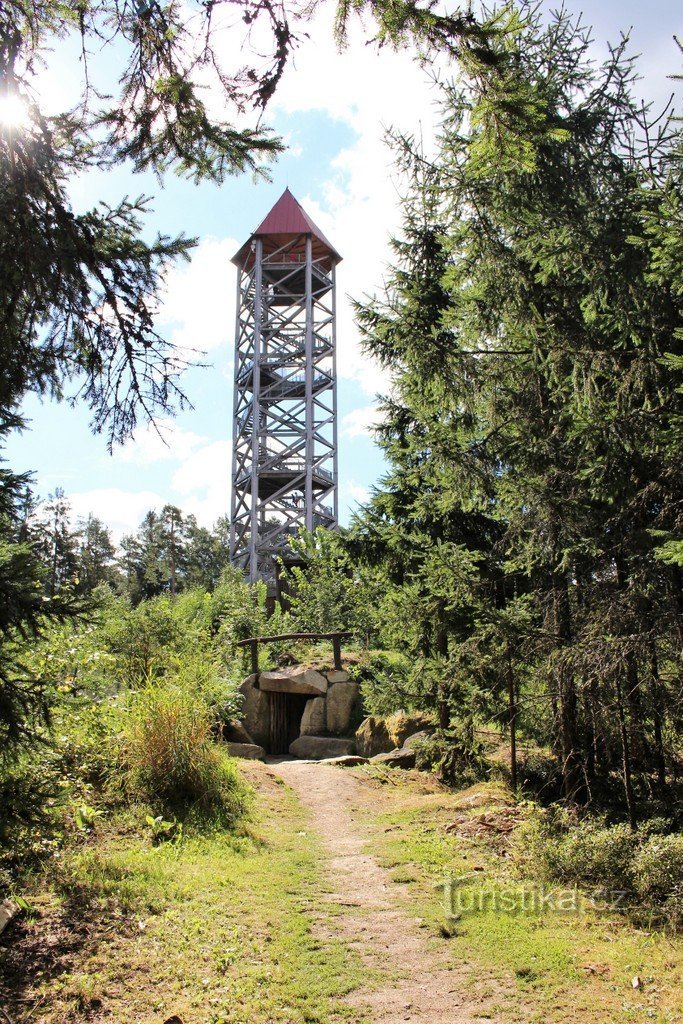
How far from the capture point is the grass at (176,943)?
3.43 m

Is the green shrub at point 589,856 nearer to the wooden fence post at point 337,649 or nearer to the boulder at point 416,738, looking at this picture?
the boulder at point 416,738

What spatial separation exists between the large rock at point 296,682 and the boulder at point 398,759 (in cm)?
282

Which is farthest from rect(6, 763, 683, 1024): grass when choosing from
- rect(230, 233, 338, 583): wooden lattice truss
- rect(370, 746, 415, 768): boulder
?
rect(230, 233, 338, 583): wooden lattice truss

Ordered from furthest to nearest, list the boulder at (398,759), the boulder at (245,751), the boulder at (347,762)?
the boulder at (245,751), the boulder at (347,762), the boulder at (398,759)

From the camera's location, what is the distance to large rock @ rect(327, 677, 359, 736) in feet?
41.8

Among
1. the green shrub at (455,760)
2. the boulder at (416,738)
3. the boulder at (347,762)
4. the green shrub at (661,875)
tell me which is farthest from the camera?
the boulder at (347,762)

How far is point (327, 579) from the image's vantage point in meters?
16.6

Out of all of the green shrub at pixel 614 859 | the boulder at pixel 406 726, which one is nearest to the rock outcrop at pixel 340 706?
the boulder at pixel 406 726

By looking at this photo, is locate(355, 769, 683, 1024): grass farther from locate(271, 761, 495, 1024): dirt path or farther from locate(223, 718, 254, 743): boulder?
locate(223, 718, 254, 743): boulder

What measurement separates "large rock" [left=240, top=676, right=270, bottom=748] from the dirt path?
5912 mm

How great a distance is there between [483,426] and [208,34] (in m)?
4.75

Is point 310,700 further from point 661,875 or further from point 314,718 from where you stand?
point 661,875

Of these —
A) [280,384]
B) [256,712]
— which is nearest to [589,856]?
[256,712]

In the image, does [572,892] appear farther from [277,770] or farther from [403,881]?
[277,770]
